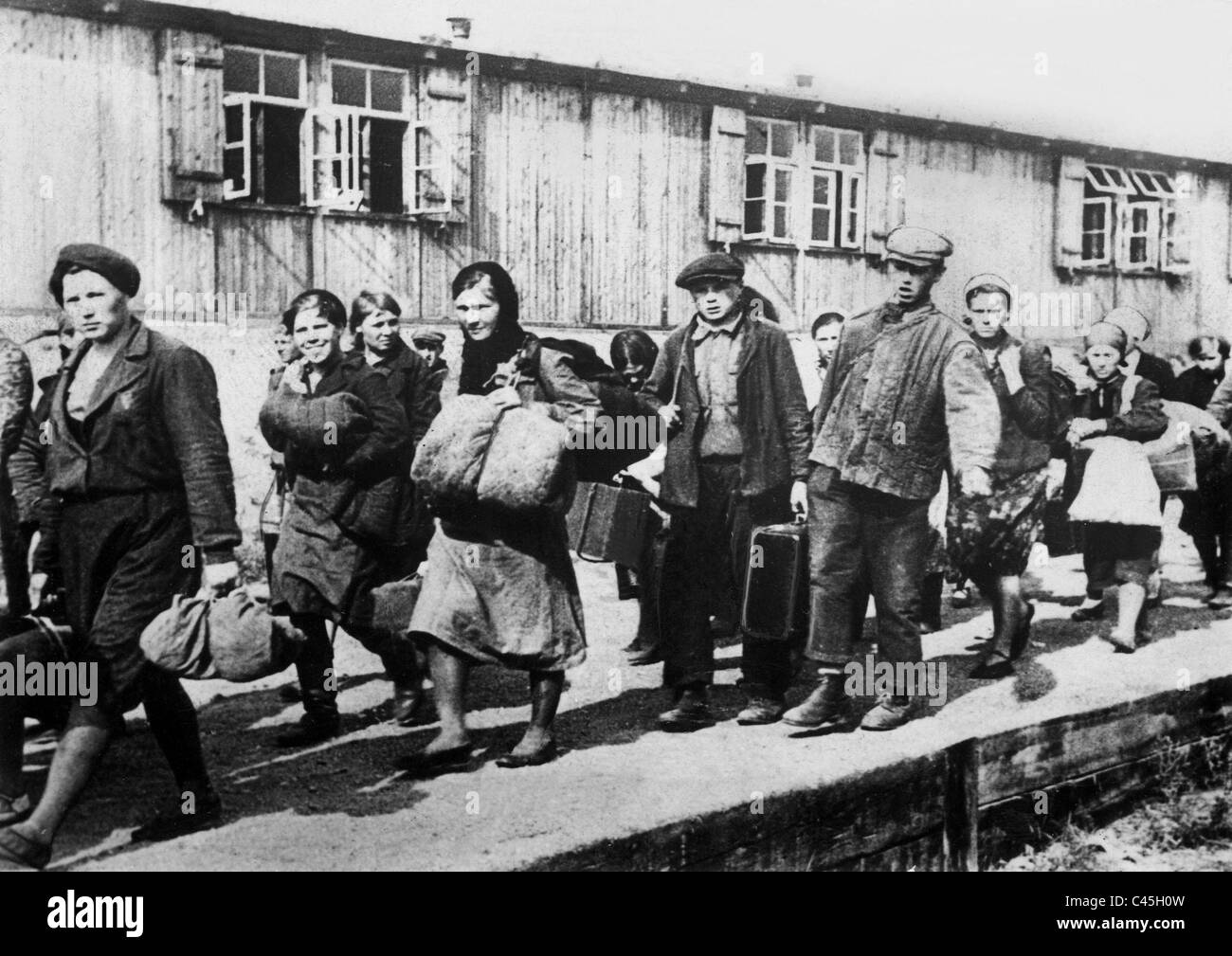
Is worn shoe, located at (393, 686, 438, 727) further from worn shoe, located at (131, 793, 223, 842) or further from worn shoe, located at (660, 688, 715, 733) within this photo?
worn shoe, located at (131, 793, 223, 842)

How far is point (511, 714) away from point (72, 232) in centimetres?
297

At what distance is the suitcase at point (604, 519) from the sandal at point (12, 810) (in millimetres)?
2247

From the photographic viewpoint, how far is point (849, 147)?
336 inches

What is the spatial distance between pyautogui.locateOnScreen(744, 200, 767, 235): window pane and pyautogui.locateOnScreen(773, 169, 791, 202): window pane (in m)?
0.13

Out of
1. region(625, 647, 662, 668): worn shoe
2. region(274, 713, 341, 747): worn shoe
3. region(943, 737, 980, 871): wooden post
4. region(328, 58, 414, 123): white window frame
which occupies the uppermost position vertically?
region(328, 58, 414, 123): white window frame

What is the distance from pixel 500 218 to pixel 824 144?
2.43 meters

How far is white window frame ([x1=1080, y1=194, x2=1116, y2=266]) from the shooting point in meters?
8.22

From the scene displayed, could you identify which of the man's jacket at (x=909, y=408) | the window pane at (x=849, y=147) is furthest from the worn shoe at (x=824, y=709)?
the window pane at (x=849, y=147)

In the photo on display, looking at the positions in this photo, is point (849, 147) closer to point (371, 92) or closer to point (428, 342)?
point (371, 92)

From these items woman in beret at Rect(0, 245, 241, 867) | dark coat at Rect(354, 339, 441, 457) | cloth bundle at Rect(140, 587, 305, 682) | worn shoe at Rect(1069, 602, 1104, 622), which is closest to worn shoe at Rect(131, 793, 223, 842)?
woman in beret at Rect(0, 245, 241, 867)

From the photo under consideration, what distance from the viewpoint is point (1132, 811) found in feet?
19.7

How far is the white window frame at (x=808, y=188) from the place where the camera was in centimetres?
791

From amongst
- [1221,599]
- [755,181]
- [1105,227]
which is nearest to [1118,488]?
[1221,599]
